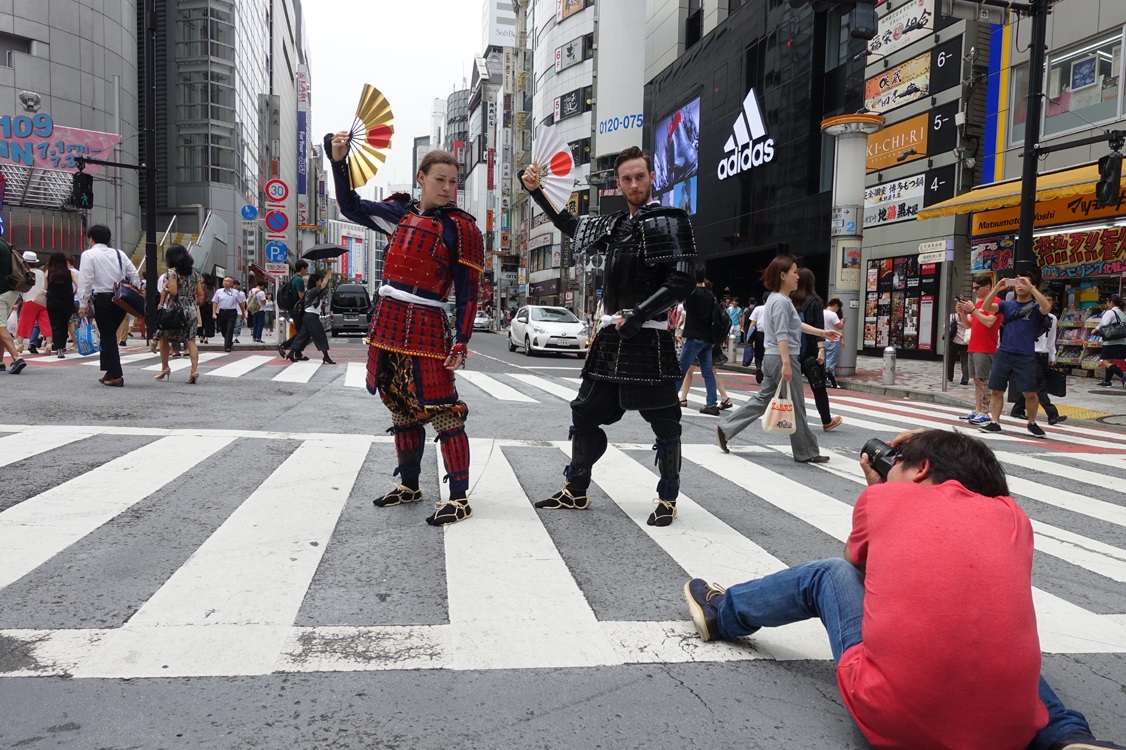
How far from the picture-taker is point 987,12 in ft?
39.2

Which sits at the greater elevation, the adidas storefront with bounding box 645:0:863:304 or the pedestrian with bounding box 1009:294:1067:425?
the adidas storefront with bounding box 645:0:863:304

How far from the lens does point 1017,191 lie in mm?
16281

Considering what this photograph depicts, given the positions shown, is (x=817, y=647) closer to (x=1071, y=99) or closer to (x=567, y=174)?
(x=567, y=174)

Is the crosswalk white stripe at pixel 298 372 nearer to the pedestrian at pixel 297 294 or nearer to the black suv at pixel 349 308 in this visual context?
the pedestrian at pixel 297 294

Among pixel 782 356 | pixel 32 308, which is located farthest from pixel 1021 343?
Answer: pixel 32 308

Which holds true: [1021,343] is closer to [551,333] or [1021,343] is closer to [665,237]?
[665,237]

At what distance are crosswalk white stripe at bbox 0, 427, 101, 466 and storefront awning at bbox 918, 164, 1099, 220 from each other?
52.2ft

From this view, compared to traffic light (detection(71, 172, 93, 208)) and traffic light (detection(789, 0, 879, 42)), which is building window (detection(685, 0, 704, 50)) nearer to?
traffic light (detection(789, 0, 879, 42))

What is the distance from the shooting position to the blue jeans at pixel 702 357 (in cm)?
934

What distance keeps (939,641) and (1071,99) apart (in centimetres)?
1918

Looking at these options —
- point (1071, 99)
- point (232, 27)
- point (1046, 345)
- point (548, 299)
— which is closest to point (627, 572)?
point (1046, 345)

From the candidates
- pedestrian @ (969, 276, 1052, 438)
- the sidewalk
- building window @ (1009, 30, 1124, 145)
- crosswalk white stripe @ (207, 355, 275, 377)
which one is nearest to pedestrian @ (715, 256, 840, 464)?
pedestrian @ (969, 276, 1052, 438)

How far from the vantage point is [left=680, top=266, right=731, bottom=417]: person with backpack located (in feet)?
30.3

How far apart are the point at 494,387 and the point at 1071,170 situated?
42.7 ft
